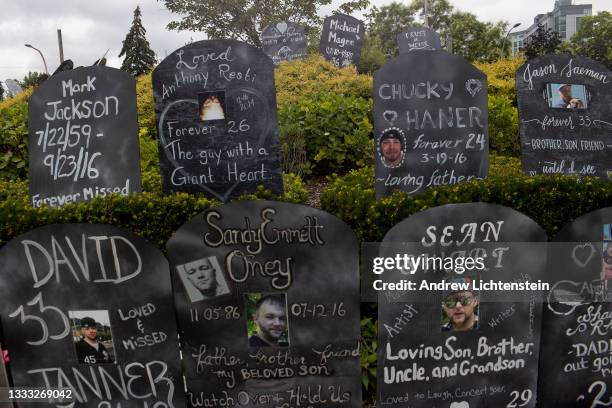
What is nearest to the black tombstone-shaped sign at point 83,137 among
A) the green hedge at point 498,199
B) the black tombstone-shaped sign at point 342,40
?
the green hedge at point 498,199

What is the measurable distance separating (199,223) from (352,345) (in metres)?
1.09

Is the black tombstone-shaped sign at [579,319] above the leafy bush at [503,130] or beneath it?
beneath

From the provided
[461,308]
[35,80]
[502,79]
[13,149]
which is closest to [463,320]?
[461,308]

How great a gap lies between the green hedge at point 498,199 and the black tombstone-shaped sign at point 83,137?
5.15ft

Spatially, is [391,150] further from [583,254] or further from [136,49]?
[136,49]

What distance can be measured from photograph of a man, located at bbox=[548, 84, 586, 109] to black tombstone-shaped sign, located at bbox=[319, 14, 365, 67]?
10.6m

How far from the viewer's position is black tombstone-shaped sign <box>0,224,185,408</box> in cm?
279

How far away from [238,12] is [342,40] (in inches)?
567

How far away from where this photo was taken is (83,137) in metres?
3.95

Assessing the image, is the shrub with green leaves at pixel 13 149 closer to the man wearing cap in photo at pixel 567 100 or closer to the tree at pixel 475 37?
the man wearing cap in photo at pixel 567 100

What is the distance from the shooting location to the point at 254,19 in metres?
27.2

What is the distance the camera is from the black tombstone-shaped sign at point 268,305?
281cm

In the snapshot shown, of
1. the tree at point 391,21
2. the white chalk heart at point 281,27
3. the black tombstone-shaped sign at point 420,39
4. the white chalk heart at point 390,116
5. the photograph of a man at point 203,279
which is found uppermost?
the tree at point 391,21

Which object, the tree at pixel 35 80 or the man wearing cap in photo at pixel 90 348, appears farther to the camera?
the tree at pixel 35 80
